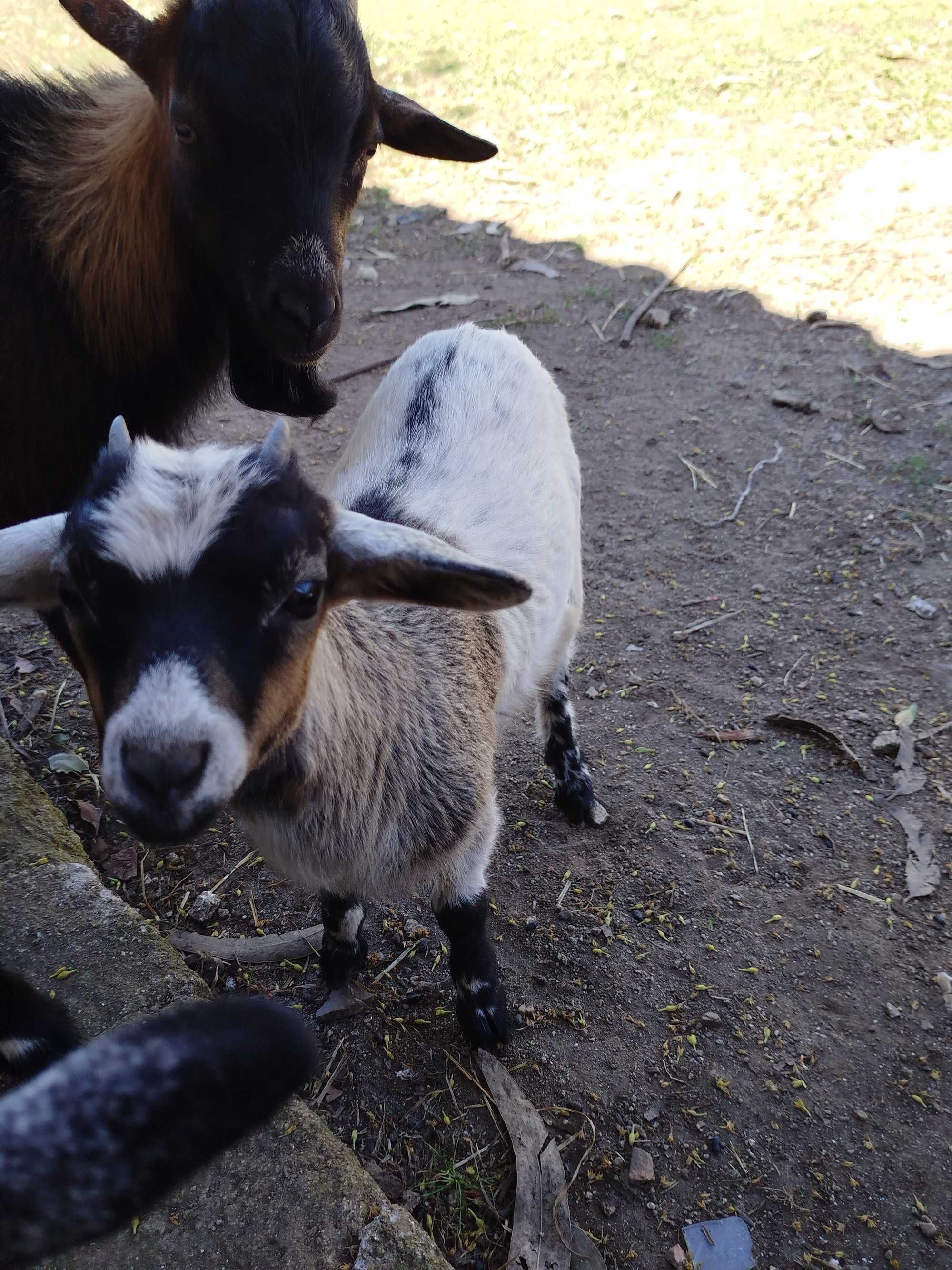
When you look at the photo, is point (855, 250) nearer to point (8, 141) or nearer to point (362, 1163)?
point (8, 141)

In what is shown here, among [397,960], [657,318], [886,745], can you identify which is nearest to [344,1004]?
[397,960]

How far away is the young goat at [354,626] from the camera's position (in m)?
1.47

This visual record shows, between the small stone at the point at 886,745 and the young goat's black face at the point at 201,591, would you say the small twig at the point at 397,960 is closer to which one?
the young goat's black face at the point at 201,591

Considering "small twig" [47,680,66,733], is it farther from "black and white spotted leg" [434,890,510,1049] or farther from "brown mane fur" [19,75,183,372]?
"black and white spotted leg" [434,890,510,1049]

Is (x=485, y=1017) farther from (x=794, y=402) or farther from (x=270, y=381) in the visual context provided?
(x=794, y=402)

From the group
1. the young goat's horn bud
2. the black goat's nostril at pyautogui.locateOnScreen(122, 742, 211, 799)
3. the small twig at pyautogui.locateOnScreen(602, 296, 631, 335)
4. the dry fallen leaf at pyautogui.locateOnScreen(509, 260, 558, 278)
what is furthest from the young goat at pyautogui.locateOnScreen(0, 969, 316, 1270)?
the dry fallen leaf at pyautogui.locateOnScreen(509, 260, 558, 278)

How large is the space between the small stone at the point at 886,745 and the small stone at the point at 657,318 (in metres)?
3.64

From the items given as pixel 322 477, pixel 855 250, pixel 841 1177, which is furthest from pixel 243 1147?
pixel 855 250

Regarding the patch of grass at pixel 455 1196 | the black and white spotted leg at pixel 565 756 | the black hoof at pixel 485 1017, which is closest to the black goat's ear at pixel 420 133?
the black and white spotted leg at pixel 565 756

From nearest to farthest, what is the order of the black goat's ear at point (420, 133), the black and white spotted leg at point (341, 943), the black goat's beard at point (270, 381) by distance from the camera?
the black and white spotted leg at point (341, 943), the black goat's beard at point (270, 381), the black goat's ear at point (420, 133)

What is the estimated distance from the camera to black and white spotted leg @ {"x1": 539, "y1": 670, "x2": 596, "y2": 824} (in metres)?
3.32

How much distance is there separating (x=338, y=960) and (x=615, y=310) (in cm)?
508

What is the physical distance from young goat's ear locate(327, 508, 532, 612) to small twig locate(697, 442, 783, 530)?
315 cm

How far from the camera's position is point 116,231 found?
2809 millimetres
